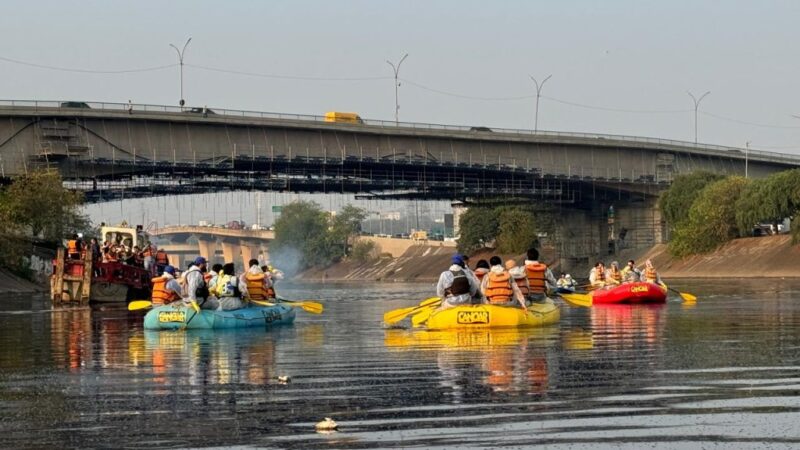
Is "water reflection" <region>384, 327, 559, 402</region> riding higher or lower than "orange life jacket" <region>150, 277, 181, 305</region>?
lower

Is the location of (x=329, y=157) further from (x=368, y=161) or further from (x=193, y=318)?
(x=193, y=318)

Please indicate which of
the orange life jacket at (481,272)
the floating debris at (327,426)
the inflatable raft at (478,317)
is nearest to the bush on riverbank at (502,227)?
the orange life jacket at (481,272)

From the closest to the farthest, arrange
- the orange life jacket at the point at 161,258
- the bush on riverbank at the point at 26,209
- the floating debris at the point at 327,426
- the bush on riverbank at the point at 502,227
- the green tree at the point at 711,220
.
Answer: the floating debris at the point at 327,426 < the orange life jacket at the point at 161,258 < the bush on riverbank at the point at 26,209 < the green tree at the point at 711,220 < the bush on riverbank at the point at 502,227

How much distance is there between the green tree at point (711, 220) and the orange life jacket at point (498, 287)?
96.2m

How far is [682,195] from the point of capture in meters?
132

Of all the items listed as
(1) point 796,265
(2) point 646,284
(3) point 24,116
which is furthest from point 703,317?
(1) point 796,265

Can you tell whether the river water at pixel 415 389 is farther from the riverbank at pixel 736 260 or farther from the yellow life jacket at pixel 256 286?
the riverbank at pixel 736 260

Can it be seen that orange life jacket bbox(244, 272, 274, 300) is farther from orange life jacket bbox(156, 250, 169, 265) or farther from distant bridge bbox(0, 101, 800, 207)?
distant bridge bbox(0, 101, 800, 207)

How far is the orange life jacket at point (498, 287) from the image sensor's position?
33.7 metres

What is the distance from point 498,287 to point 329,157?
80.3 metres

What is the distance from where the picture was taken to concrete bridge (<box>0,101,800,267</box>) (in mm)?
99875

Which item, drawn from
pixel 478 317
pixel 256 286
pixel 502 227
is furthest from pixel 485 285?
pixel 502 227

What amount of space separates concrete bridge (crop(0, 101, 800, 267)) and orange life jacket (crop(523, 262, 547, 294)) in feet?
215

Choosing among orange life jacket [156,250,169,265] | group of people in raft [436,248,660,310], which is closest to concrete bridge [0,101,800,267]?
orange life jacket [156,250,169,265]
